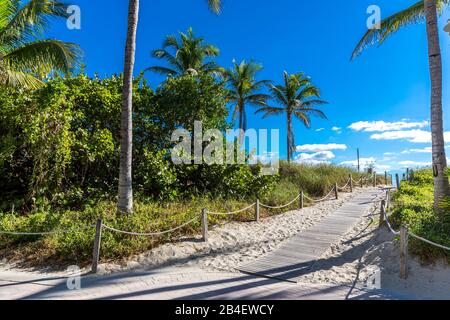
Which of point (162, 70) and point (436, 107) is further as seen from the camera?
point (162, 70)

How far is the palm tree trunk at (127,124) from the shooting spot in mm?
7727

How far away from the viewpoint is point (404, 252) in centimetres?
554

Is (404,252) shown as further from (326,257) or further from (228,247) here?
(228,247)

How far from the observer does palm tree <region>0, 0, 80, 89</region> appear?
359 inches

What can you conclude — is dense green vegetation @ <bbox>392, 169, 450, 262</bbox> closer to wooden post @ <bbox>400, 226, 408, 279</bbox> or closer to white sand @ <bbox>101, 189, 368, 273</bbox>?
wooden post @ <bbox>400, 226, 408, 279</bbox>

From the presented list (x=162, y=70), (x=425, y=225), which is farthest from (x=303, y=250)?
(x=162, y=70)

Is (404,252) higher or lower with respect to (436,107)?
lower

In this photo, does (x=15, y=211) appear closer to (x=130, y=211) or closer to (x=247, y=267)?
(x=130, y=211)

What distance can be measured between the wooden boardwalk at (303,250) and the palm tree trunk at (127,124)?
3491 mm

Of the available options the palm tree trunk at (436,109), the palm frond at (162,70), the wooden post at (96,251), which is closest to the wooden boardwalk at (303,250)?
the palm tree trunk at (436,109)

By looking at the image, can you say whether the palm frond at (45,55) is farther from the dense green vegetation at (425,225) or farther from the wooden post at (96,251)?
the dense green vegetation at (425,225)

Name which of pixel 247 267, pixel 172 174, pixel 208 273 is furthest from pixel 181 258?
pixel 172 174

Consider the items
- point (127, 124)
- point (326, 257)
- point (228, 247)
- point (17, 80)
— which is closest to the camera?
point (326, 257)

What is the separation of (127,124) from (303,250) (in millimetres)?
5381
